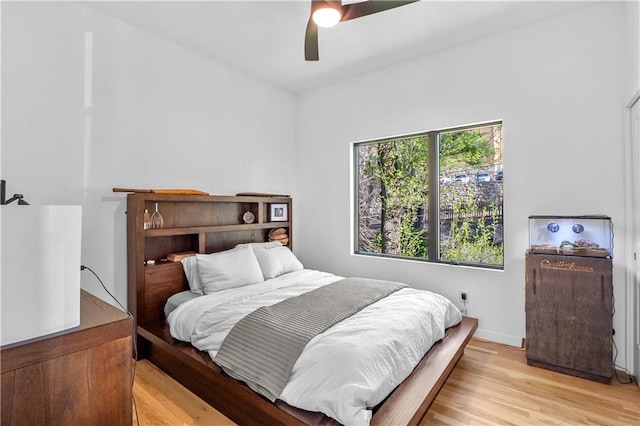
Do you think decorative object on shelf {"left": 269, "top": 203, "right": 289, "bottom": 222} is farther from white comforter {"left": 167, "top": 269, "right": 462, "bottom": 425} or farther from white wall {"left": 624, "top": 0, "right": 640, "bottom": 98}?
white wall {"left": 624, "top": 0, "right": 640, "bottom": 98}

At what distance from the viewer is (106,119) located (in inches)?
109

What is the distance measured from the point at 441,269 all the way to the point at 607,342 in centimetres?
140

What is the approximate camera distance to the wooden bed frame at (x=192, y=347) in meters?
1.71

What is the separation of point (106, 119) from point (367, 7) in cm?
234

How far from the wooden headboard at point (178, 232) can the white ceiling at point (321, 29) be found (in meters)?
1.57

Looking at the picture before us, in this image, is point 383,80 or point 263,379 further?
point 383,80

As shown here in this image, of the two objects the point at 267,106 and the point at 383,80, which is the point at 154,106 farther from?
the point at 383,80

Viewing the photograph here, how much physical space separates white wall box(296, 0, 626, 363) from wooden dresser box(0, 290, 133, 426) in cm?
305

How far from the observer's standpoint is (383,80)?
12.5 ft

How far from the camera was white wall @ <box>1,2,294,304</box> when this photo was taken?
7.74 feet

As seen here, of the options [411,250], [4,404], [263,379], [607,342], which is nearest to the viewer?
[4,404]

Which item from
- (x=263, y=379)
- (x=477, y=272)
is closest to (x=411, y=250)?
(x=477, y=272)

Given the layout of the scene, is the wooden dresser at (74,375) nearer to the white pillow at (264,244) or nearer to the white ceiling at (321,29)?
the white pillow at (264,244)

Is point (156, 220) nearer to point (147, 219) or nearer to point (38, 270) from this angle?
point (147, 219)
